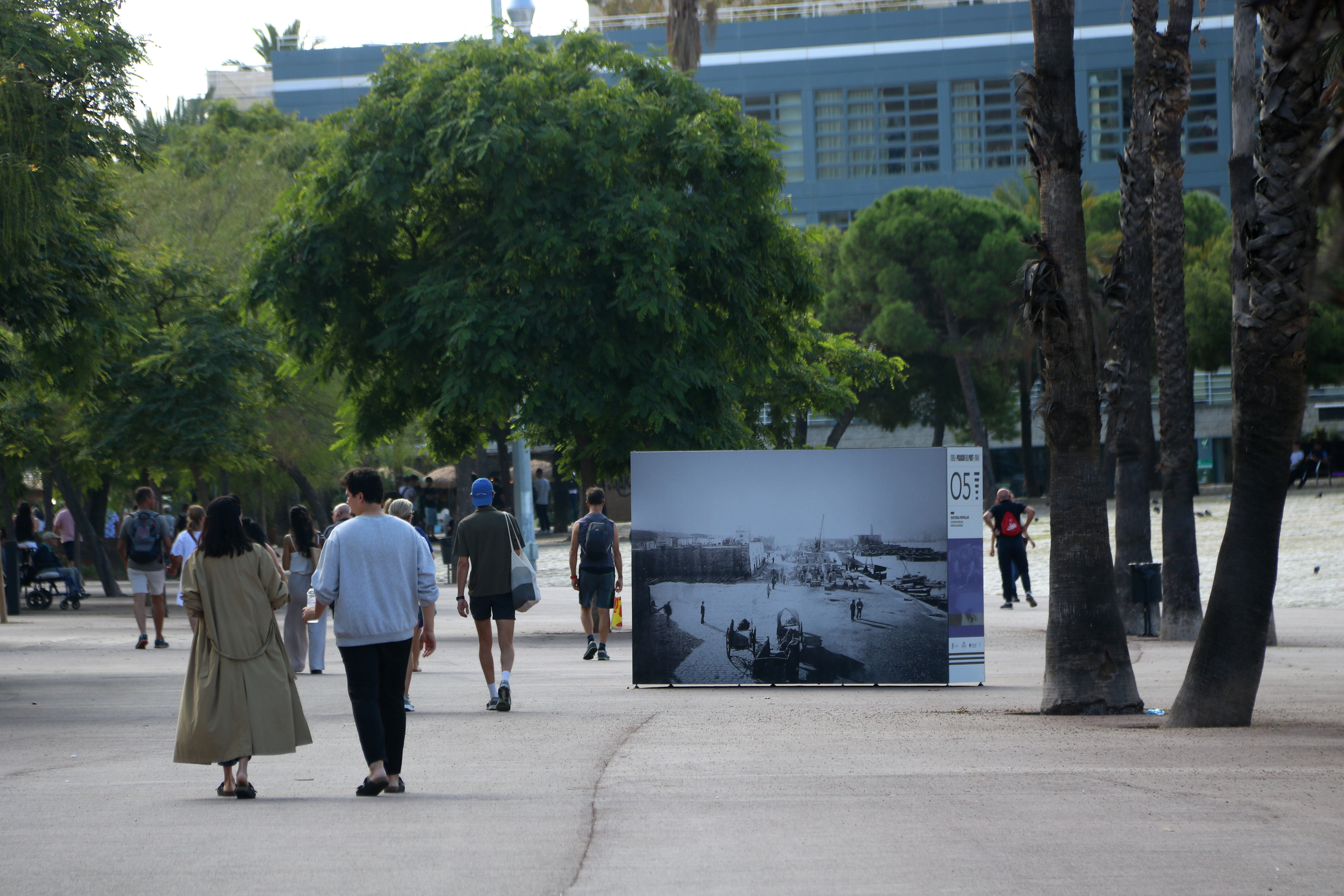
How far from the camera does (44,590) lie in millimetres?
25203

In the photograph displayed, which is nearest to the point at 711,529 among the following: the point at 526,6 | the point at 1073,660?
the point at 1073,660

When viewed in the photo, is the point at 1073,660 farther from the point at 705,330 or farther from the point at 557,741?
the point at 705,330

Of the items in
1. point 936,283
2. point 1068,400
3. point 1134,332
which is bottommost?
point 1068,400

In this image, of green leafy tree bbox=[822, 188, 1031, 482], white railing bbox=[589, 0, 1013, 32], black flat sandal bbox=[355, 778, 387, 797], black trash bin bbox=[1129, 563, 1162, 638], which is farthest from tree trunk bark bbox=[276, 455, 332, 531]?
black flat sandal bbox=[355, 778, 387, 797]

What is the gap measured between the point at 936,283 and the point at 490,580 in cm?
3623

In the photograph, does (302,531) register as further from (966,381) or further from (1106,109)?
(1106,109)

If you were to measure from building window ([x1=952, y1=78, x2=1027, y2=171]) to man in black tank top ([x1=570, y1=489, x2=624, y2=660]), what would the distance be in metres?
43.5

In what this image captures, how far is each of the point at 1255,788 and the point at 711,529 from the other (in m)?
6.36

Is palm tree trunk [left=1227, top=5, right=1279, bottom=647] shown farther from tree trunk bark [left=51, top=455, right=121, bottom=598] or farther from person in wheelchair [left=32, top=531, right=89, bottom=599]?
tree trunk bark [left=51, top=455, right=121, bottom=598]

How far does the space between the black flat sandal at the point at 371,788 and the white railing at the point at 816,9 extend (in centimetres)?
5194

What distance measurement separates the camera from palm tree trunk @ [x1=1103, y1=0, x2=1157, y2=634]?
15.5 metres

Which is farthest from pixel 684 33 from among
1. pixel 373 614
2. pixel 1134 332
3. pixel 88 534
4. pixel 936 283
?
pixel 373 614

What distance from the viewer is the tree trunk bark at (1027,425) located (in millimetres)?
47656

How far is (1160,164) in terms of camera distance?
1567 cm
